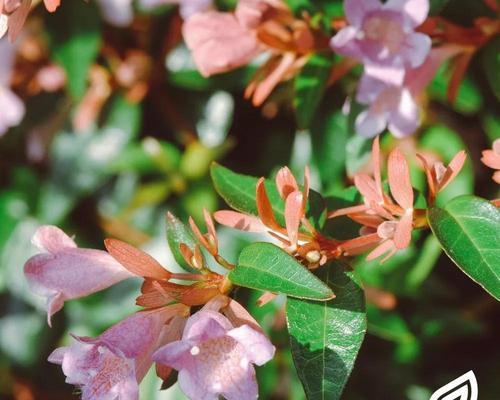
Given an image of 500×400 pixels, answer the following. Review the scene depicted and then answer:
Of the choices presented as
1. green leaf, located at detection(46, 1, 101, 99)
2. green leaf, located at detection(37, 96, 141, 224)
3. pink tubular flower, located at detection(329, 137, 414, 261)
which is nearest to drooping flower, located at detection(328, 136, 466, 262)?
pink tubular flower, located at detection(329, 137, 414, 261)

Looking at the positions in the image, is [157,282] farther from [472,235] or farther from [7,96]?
[7,96]

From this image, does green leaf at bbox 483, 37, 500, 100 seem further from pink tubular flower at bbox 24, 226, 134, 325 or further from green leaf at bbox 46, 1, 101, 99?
green leaf at bbox 46, 1, 101, 99

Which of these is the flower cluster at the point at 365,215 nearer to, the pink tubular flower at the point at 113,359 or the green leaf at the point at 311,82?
the pink tubular flower at the point at 113,359

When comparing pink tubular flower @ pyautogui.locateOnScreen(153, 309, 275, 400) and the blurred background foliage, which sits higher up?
pink tubular flower @ pyautogui.locateOnScreen(153, 309, 275, 400)

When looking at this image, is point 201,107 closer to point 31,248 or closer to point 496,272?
point 31,248

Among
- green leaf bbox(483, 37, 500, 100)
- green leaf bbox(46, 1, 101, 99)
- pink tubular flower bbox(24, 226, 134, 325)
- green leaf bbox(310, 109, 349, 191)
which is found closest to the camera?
pink tubular flower bbox(24, 226, 134, 325)

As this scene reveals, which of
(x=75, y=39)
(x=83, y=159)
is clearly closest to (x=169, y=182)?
(x=83, y=159)

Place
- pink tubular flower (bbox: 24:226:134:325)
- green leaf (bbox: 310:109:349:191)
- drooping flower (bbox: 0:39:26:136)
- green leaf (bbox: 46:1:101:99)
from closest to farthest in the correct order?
pink tubular flower (bbox: 24:226:134:325) → green leaf (bbox: 310:109:349:191) → green leaf (bbox: 46:1:101:99) → drooping flower (bbox: 0:39:26:136)
